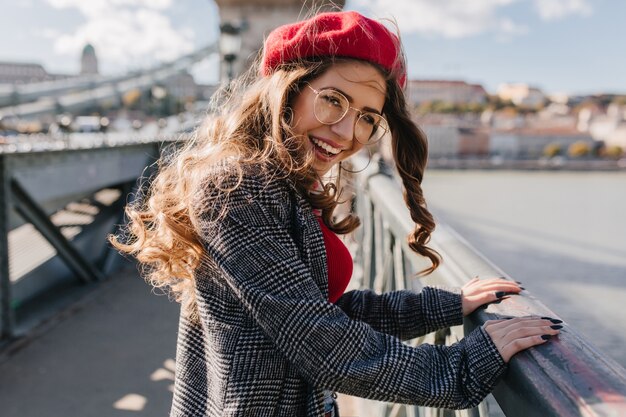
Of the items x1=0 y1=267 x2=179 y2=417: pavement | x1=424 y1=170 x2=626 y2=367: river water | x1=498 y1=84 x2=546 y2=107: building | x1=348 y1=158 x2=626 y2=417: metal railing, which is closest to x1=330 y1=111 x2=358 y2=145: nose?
x1=348 y1=158 x2=626 y2=417: metal railing

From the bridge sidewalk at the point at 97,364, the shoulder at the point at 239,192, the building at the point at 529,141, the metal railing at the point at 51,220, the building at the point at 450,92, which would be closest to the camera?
the shoulder at the point at 239,192

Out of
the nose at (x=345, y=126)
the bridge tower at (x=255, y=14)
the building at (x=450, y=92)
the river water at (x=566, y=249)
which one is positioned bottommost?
the river water at (x=566, y=249)

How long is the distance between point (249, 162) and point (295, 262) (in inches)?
5.6

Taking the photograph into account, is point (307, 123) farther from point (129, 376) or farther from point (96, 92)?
point (96, 92)

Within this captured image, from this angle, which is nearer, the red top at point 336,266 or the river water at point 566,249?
the red top at point 336,266

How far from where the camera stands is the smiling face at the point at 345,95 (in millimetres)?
820

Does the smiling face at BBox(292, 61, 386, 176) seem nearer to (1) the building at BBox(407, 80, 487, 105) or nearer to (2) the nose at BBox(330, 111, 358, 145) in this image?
(2) the nose at BBox(330, 111, 358, 145)

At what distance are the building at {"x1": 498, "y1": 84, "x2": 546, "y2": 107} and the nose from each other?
89973 millimetres

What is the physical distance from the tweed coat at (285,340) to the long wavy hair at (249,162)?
0.10 feet

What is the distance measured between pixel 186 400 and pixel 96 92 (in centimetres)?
1042

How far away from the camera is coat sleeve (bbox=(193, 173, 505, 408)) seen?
652 millimetres

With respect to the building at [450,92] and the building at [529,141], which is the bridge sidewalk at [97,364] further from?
the building at [450,92]

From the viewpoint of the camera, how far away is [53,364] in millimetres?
2338

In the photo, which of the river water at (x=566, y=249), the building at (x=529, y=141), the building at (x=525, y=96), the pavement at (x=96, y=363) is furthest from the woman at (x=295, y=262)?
the building at (x=525, y=96)
